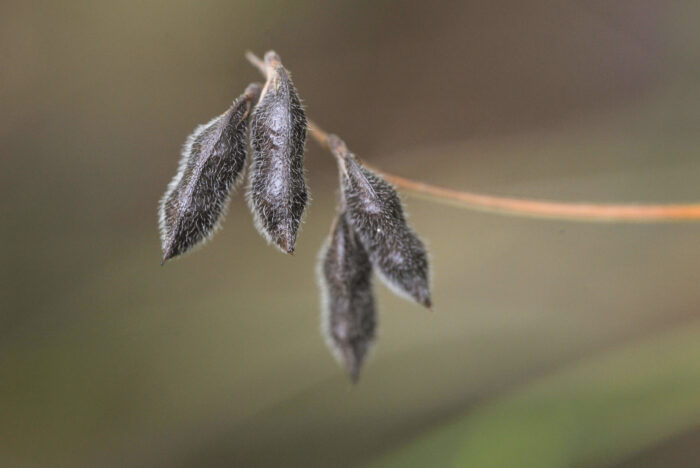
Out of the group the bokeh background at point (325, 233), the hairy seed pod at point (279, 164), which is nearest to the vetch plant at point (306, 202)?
the hairy seed pod at point (279, 164)

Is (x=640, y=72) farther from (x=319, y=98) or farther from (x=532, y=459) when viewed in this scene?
(x=532, y=459)

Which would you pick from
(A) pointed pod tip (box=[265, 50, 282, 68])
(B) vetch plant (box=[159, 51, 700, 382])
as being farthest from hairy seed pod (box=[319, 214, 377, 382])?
(A) pointed pod tip (box=[265, 50, 282, 68])

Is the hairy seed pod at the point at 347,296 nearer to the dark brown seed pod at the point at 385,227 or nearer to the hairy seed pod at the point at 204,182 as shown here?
the dark brown seed pod at the point at 385,227

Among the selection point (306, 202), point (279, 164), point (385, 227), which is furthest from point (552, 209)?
point (279, 164)

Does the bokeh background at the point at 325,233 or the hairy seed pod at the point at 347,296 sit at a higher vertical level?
the bokeh background at the point at 325,233

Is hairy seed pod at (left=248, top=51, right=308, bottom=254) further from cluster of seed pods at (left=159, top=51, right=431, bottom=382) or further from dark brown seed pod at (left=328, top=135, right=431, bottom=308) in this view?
dark brown seed pod at (left=328, top=135, right=431, bottom=308)
